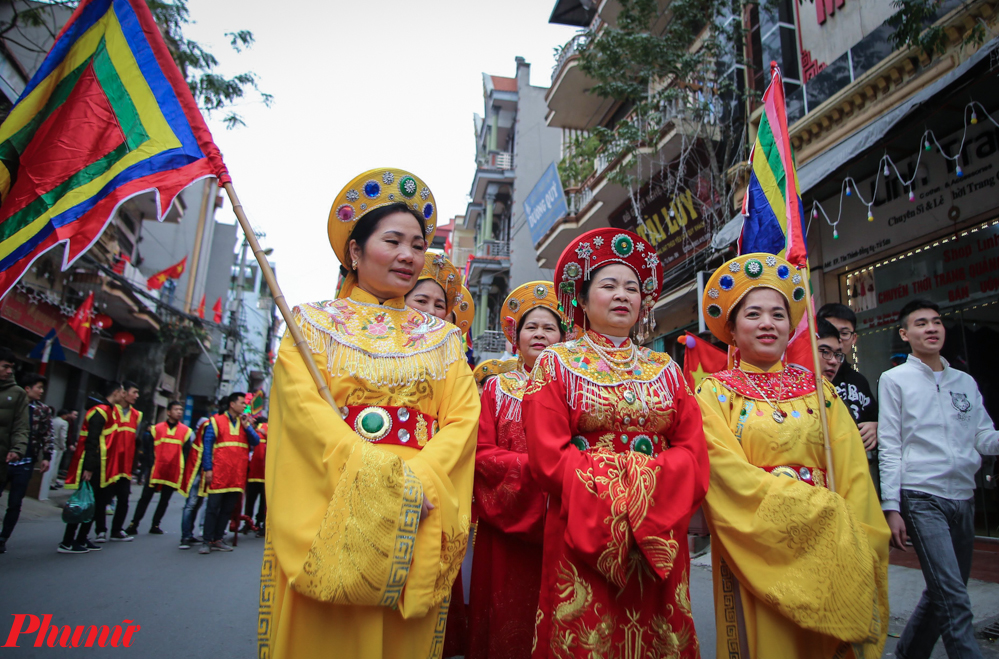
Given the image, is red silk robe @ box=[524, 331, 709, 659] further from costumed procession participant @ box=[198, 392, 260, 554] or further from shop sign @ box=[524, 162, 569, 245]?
shop sign @ box=[524, 162, 569, 245]

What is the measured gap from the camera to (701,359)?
4.85 m

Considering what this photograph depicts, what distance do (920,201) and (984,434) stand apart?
4.86 metres

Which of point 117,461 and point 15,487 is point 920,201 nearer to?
point 117,461

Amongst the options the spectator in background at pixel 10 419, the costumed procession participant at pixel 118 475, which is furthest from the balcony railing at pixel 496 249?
the spectator in background at pixel 10 419

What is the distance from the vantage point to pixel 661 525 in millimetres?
2133

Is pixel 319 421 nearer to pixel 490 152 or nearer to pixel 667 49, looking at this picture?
pixel 667 49

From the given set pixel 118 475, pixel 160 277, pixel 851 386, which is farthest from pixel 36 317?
pixel 851 386

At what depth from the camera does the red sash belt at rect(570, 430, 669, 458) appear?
8.16ft

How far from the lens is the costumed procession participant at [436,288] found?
3754 millimetres

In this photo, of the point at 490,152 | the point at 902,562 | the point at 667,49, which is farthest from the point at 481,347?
the point at 902,562

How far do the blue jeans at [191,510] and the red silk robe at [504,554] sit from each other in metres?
5.71

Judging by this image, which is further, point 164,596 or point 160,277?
point 160,277

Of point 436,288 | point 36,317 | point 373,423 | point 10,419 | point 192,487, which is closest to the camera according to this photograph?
point 373,423

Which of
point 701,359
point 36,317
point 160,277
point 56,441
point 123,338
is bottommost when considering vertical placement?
point 56,441
